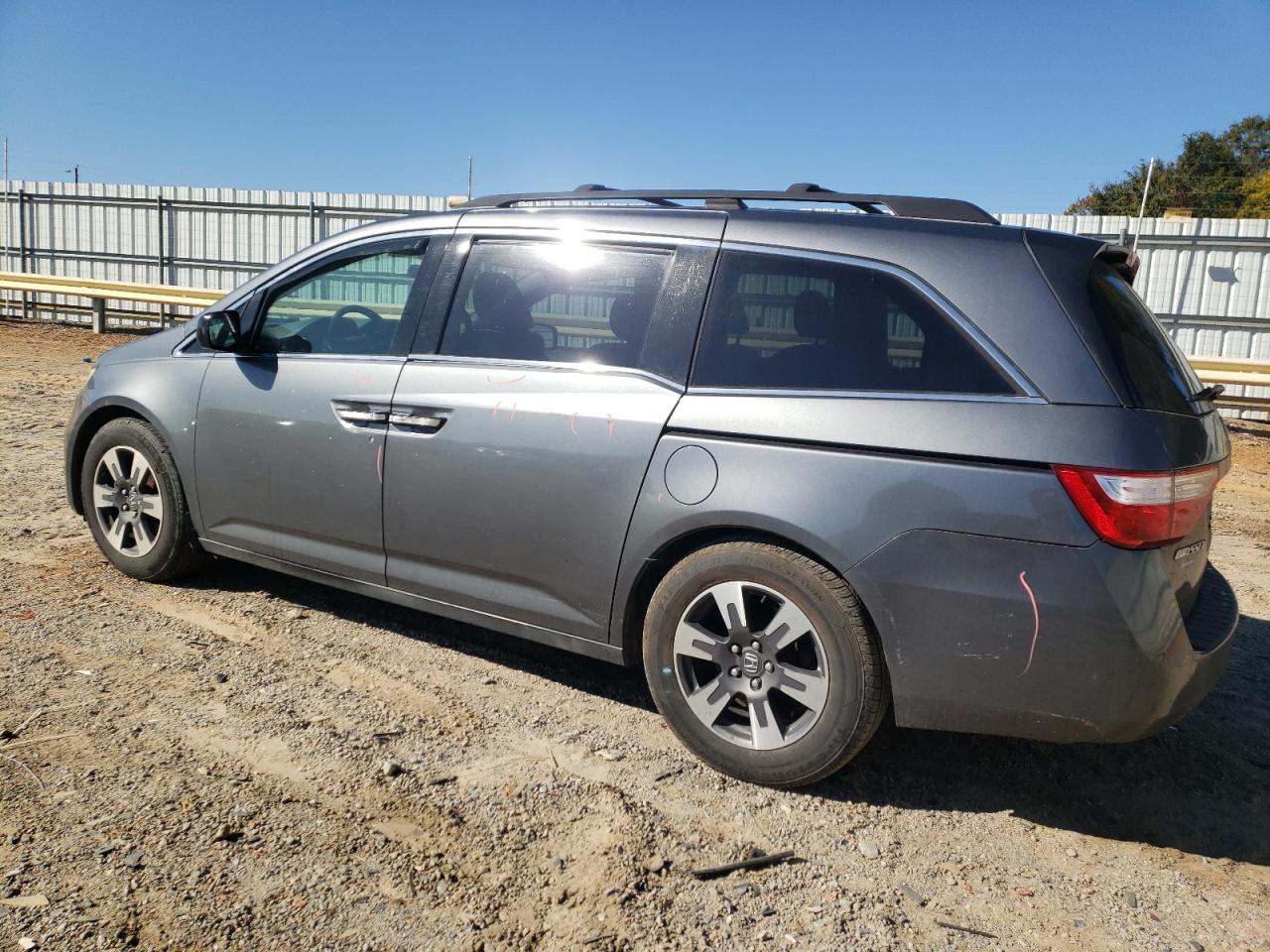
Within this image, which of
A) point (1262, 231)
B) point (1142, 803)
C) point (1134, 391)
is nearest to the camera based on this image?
point (1134, 391)

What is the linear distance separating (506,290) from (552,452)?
2.47 feet

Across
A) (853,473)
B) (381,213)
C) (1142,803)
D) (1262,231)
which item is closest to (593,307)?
(853,473)

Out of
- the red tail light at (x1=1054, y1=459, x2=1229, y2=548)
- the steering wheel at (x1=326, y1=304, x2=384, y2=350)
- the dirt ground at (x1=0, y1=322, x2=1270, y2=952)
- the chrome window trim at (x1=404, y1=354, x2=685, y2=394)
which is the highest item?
the steering wheel at (x1=326, y1=304, x2=384, y2=350)

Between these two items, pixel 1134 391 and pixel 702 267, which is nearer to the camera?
pixel 1134 391

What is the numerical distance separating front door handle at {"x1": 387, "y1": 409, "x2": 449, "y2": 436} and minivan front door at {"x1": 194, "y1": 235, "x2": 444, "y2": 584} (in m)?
0.06

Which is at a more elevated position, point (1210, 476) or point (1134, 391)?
point (1134, 391)

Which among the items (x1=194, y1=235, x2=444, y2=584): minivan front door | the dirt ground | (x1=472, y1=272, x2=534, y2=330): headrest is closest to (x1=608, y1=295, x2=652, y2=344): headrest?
(x1=472, y1=272, x2=534, y2=330): headrest

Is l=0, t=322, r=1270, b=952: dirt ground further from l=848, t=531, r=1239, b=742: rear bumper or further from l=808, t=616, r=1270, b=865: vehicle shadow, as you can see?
l=848, t=531, r=1239, b=742: rear bumper

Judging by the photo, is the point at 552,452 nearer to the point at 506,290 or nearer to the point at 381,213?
the point at 506,290

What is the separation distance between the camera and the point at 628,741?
339 cm

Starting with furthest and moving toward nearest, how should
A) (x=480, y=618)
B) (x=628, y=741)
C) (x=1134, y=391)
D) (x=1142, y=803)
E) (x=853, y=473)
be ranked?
(x=480, y=618), (x=628, y=741), (x=1142, y=803), (x=853, y=473), (x=1134, y=391)

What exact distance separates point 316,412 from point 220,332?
71cm

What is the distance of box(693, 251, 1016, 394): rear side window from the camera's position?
2.88 metres

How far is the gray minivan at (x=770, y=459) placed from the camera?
2.69 m
